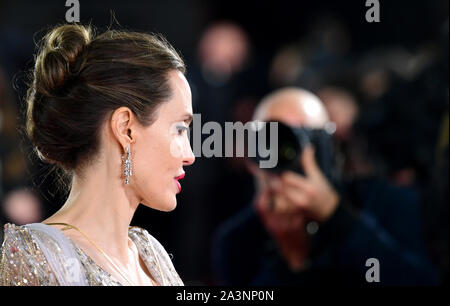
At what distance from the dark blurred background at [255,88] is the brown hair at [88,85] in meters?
0.78

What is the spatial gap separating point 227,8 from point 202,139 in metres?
1.42

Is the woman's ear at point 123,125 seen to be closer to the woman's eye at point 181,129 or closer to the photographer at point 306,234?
the woman's eye at point 181,129

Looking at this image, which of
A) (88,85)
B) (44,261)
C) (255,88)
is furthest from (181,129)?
(255,88)

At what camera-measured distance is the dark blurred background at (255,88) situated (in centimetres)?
209

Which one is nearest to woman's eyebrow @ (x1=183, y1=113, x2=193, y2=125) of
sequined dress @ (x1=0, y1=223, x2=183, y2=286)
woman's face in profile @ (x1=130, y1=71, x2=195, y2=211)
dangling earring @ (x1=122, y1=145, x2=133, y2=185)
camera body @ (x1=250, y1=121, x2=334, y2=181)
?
woman's face in profile @ (x1=130, y1=71, x2=195, y2=211)

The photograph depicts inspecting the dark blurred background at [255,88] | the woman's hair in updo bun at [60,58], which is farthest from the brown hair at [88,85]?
the dark blurred background at [255,88]

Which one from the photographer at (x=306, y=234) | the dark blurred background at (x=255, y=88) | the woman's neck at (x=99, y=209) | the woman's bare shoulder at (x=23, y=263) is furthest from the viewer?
the dark blurred background at (x=255, y=88)

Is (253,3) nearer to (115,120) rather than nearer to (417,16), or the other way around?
(417,16)

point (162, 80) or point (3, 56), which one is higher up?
point (3, 56)

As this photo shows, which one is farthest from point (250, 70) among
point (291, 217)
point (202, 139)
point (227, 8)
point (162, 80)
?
point (162, 80)

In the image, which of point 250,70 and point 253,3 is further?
point 253,3

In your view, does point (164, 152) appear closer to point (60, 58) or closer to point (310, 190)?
point (60, 58)

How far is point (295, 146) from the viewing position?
173 centimetres
